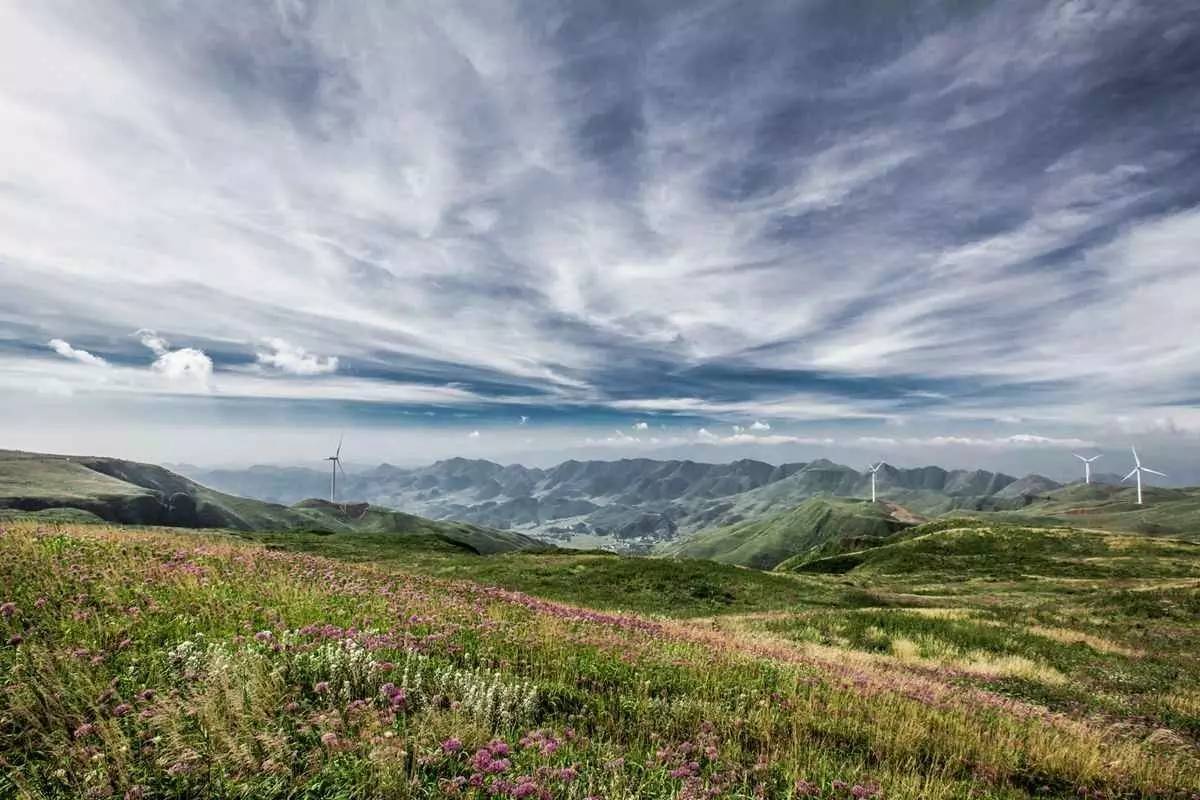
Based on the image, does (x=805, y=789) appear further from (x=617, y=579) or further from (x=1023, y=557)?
(x=1023, y=557)

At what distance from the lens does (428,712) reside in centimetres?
611

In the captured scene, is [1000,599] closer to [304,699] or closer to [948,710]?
[948,710]

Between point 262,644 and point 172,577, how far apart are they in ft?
17.2

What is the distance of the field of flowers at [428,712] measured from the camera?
4.88m

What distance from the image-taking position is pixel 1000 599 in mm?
48062

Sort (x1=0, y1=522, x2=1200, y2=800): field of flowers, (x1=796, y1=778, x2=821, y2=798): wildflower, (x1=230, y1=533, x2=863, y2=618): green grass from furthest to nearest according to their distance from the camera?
(x1=230, y1=533, x2=863, y2=618): green grass < (x1=796, y1=778, x2=821, y2=798): wildflower < (x1=0, y1=522, x2=1200, y2=800): field of flowers

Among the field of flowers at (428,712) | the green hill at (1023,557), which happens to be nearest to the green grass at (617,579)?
the field of flowers at (428,712)

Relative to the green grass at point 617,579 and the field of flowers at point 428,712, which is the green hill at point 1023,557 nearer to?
the green grass at point 617,579

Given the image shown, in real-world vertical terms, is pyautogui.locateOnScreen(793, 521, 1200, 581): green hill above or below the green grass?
below

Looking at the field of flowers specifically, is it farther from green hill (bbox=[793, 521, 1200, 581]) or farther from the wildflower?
green hill (bbox=[793, 521, 1200, 581])

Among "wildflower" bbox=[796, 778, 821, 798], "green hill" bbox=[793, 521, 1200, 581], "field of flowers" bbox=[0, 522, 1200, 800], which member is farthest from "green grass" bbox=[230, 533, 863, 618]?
"green hill" bbox=[793, 521, 1200, 581]

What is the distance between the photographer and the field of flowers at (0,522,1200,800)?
192 inches

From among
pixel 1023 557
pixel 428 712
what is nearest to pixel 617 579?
pixel 428 712

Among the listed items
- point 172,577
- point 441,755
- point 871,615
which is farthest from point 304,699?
point 871,615
